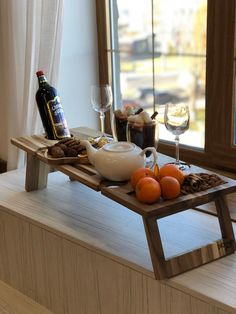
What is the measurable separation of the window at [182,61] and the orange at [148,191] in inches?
25.5

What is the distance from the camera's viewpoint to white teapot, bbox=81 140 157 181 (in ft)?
4.66

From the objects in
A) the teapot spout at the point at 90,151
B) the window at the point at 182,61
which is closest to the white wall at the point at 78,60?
the window at the point at 182,61

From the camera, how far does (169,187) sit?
1.29 m

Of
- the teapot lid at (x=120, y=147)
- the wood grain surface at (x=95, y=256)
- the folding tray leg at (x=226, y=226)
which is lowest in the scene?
the wood grain surface at (x=95, y=256)

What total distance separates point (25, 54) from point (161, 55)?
0.50m

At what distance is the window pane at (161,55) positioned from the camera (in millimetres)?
1895

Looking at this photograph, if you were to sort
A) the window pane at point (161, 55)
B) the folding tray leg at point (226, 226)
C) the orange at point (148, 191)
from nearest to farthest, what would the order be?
1. the orange at point (148, 191)
2. the folding tray leg at point (226, 226)
3. the window pane at point (161, 55)

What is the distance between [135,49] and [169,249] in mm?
952

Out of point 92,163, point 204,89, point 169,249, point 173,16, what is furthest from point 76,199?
point 173,16

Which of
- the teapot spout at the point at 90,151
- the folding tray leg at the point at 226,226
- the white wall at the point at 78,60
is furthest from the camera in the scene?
the white wall at the point at 78,60

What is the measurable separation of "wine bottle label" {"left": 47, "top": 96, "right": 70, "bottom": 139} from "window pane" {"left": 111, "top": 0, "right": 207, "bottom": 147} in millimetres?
355

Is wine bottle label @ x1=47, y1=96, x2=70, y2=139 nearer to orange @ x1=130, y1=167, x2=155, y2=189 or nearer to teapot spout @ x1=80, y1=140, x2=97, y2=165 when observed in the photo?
teapot spout @ x1=80, y1=140, x2=97, y2=165

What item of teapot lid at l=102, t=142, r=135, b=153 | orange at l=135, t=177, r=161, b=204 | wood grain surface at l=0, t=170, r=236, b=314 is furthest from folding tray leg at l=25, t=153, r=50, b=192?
orange at l=135, t=177, r=161, b=204

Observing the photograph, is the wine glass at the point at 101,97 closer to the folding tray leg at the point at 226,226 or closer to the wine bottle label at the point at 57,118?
the wine bottle label at the point at 57,118
